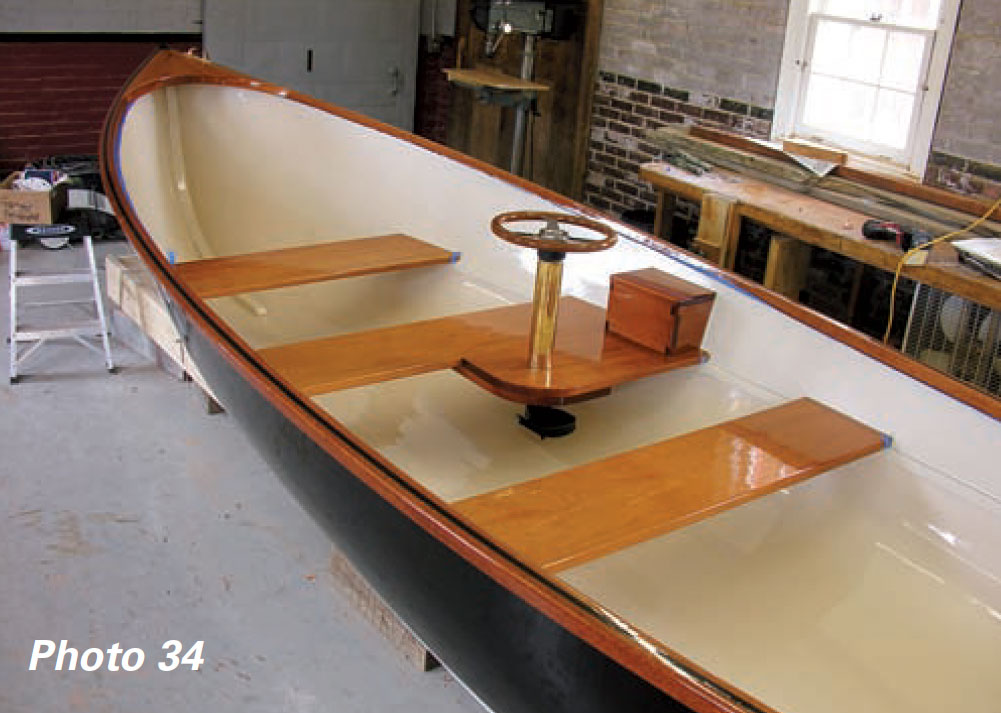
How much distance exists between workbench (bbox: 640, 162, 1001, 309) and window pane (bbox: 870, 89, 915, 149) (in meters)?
0.44

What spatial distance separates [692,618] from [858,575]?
14.5 inches

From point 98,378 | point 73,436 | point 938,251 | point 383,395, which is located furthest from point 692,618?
point 98,378

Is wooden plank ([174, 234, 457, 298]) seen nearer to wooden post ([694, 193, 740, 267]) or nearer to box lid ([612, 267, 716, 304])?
box lid ([612, 267, 716, 304])

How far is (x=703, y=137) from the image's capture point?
15.6 feet

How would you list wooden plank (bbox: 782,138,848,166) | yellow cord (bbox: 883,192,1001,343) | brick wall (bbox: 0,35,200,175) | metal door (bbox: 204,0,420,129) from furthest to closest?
metal door (bbox: 204,0,420,129), brick wall (bbox: 0,35,200,175), wooden plank (bbox: 782,138,848,166), yellow cord (bbox: 883,192,1001,343)

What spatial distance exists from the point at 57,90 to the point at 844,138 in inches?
162

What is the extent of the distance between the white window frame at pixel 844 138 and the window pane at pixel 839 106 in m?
0.04

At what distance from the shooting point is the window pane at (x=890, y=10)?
3998 millimetres

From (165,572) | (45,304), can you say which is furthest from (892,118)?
(45,304)

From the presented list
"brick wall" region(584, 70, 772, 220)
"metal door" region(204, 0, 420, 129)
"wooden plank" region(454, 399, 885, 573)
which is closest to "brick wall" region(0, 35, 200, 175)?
"metal door" region(204, 0, 420, 129)

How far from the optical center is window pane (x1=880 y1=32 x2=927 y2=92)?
4.07 m

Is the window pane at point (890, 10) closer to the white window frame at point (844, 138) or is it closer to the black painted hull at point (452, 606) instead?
the white window frame at point (844, 138)

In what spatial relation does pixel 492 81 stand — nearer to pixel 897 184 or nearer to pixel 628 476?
pixel 897 184

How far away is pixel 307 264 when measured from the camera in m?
3.15
